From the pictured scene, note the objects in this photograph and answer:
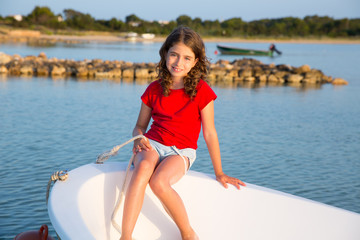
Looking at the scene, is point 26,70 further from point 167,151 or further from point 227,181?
point 227,181

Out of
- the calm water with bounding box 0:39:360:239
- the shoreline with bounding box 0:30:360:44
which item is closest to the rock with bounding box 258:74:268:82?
the calm water with bounding box 0:39:360:239

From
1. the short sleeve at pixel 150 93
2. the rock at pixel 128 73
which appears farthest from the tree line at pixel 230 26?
the short sleeve at pixel 150 93

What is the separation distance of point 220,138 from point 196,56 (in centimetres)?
493

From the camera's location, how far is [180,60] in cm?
295

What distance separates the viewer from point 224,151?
7.02 m

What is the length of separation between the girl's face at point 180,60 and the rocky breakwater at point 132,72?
14.7 metres

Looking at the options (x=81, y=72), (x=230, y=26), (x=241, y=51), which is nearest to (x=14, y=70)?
(x=81, y=72)

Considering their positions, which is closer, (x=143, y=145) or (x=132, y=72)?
(x=143, y=145)

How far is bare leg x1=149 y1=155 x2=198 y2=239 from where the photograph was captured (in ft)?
8.87

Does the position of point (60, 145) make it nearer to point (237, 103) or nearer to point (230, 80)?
point (237, 103)

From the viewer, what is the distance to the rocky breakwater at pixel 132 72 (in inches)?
700

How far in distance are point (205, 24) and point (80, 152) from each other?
236 ft

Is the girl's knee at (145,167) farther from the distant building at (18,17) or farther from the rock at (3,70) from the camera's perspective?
the distant building at (18,17)

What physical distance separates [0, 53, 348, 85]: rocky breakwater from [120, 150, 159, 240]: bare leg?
49.2 ft
